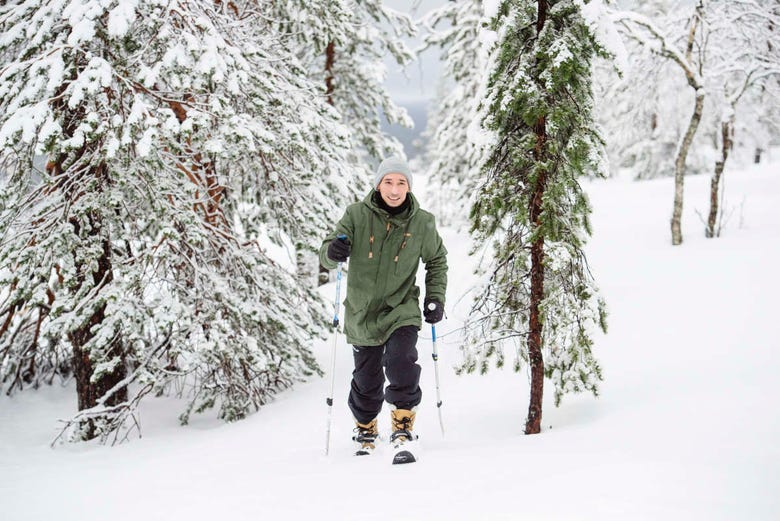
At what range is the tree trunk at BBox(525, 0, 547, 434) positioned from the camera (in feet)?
13.6

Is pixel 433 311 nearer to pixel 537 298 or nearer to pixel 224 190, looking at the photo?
pixel 537 298

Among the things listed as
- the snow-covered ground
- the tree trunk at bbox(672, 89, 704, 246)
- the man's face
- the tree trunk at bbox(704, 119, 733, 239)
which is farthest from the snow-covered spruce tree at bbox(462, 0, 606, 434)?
the tree trunk at bbox(704, 119, 733, 239)

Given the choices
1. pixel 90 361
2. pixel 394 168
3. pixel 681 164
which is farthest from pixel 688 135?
pixel 90 361

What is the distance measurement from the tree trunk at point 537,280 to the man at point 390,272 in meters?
0.93

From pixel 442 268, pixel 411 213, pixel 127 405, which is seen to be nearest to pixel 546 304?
pixel 442 268

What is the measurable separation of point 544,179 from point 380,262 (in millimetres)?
1539

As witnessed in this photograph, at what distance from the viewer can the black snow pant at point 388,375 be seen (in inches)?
153

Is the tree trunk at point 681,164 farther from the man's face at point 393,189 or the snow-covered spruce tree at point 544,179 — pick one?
the man's face at point 393,189

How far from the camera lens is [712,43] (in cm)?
1116

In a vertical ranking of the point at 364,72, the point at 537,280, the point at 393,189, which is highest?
the point at 364,72

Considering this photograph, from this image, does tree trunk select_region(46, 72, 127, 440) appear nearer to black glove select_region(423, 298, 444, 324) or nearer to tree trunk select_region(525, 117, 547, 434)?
black glove select_region(423, 298, 444, 324)

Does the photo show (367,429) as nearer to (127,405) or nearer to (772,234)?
(127,405)

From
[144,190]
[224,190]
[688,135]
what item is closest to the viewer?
[144,190]

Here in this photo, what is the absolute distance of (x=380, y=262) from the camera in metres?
3.91
